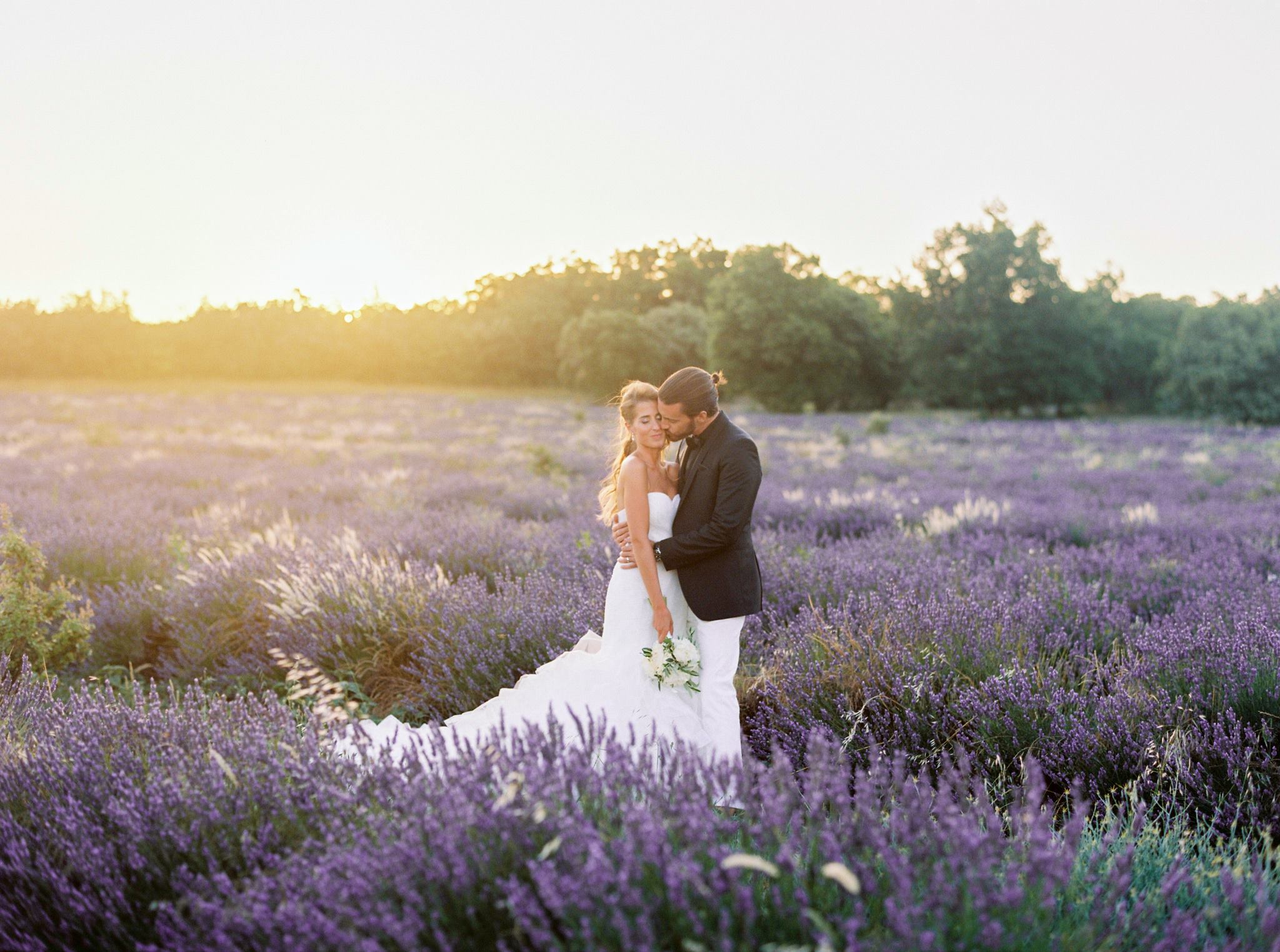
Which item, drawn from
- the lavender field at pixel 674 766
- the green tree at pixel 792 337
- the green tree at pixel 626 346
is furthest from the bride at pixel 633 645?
the green tree at pixel 626 346

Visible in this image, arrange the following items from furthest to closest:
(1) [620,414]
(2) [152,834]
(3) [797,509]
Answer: (3) [797,509] < (1) [620,414] < (2) [152,834]

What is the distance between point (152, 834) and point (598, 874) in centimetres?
112

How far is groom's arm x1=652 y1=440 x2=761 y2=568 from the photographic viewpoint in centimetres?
298

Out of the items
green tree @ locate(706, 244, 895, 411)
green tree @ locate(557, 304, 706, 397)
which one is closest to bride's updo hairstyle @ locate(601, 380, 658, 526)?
green tree @ locate(706, 244, 895, 411)

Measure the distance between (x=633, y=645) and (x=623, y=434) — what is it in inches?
35.3

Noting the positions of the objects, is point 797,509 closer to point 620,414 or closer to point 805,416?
point 620,414

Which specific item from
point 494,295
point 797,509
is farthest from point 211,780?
point 494,295

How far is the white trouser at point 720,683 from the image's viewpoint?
9.75 ft

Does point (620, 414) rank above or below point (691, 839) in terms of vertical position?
above

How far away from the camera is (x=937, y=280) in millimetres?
43000

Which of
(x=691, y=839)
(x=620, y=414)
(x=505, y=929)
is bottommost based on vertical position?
(x=505, y=929)

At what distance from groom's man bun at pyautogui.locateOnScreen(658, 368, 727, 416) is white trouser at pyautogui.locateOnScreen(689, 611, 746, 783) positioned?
0.85 m

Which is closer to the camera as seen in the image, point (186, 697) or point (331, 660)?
point (186, 697)

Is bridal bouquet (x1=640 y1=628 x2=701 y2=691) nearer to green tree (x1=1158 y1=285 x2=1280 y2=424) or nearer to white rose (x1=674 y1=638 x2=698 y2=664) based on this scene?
white rose (x1=674 y1=638 x2=698 y2=664)
